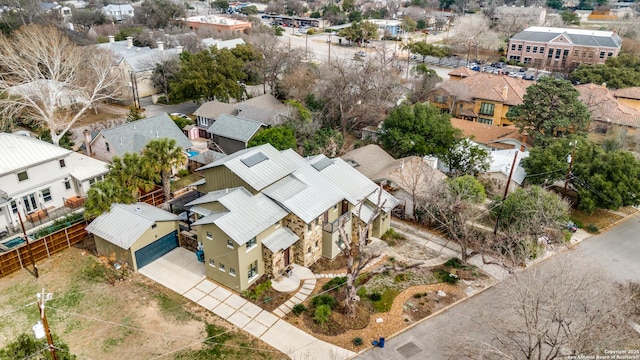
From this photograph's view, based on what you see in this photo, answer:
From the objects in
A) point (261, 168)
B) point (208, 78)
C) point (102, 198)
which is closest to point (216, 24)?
point (208, 78)

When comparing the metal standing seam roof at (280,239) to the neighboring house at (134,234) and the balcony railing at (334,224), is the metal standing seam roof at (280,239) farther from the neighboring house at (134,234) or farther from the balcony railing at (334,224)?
the neighboring house at (134,234)

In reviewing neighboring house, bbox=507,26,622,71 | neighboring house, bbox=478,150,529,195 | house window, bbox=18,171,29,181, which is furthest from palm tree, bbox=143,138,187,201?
neighboring house, bbox=507,26,622,71

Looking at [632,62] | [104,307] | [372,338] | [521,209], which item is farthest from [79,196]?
[632,62]

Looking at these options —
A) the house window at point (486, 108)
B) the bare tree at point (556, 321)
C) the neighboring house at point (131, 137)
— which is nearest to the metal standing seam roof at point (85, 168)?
the neighboring house at point (131, 137)

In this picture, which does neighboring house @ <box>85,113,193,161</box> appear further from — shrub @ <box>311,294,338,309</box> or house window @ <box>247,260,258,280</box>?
shrub @ <box>311,294,338,309</box>

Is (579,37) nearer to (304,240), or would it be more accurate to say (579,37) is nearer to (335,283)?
(304,240)
